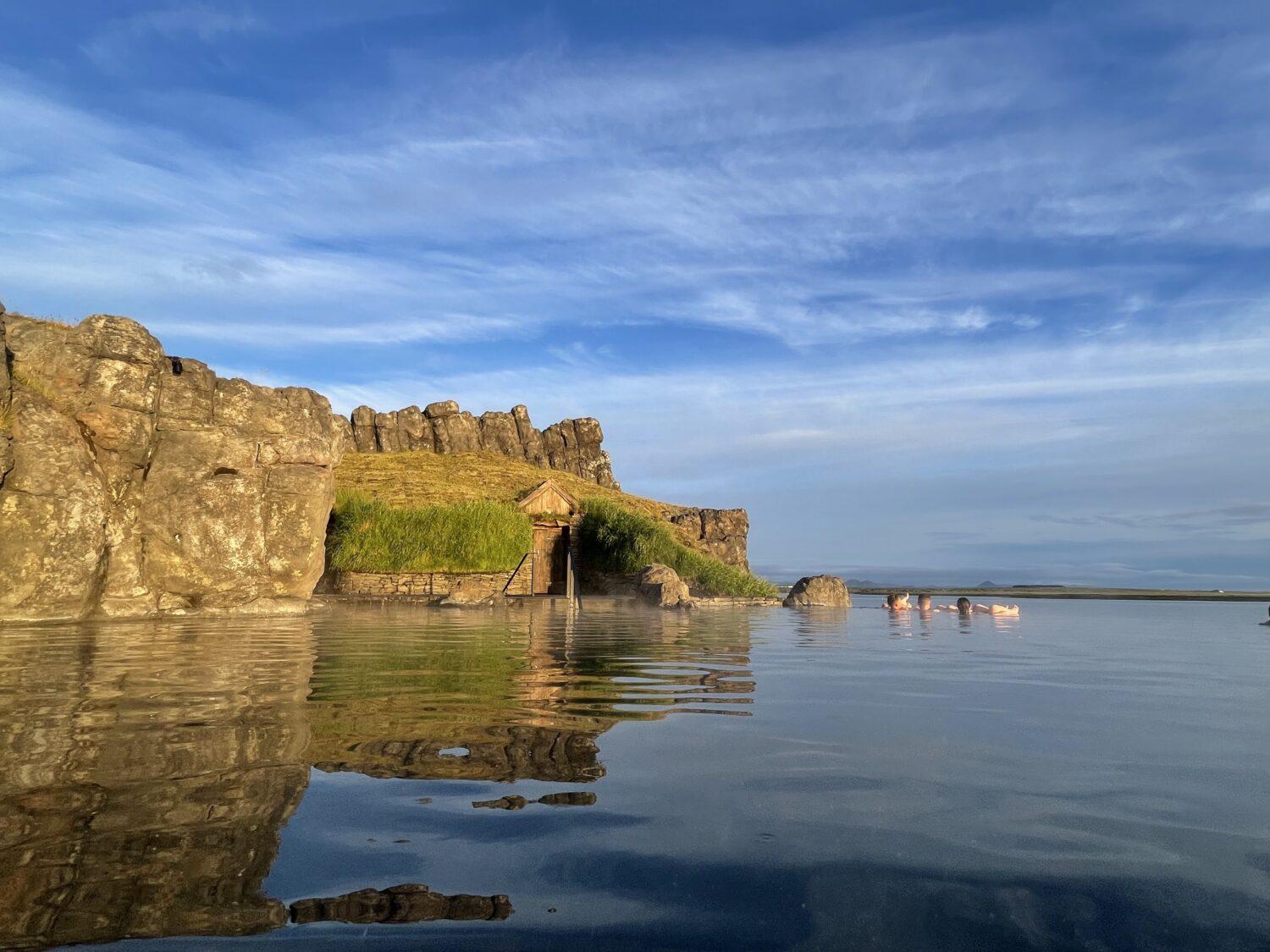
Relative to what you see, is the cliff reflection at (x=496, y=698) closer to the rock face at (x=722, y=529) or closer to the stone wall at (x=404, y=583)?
the stone wall at (x=404, y=583)

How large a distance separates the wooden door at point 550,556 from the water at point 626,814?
1036 inches

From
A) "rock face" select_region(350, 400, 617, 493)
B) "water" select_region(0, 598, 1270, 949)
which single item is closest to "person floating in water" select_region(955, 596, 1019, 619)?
"water" select_region(0, 598, 1270, 949)

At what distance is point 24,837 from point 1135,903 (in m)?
3.21

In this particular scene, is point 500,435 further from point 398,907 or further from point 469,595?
point 398,907

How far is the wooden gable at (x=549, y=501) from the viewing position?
109ft

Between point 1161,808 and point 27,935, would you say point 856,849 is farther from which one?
point 27,935

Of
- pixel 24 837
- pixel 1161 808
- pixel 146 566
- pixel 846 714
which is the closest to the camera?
pixel 24 837

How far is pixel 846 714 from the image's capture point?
5.07 meters

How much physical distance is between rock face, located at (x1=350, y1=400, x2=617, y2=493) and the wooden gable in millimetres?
22237

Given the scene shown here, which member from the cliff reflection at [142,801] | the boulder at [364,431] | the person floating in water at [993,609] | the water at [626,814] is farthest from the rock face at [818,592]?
the boulder at [364,431]

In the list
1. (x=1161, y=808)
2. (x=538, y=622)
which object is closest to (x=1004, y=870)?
(x=1161, y=808)

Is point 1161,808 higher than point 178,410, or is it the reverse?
point 178,410

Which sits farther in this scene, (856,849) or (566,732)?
(566,732)

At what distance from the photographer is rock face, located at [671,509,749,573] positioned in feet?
169
